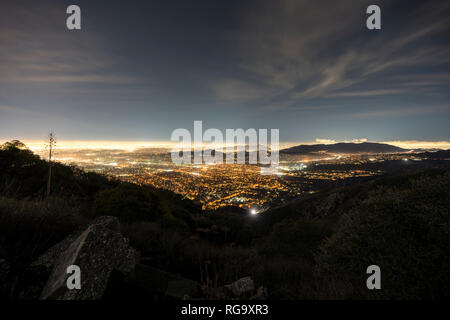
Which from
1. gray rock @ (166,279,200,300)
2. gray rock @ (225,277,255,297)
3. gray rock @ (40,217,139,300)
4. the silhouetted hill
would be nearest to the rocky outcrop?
gray rock @ (40,217,139,300)

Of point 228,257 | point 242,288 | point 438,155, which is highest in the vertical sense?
point 438,155

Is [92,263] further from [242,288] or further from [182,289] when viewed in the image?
[242,288]

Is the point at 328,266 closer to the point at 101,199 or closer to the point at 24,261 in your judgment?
the point at 24,261

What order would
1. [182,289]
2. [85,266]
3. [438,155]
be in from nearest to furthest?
1. [85,266]
2. [182,289]
3. [438,155]

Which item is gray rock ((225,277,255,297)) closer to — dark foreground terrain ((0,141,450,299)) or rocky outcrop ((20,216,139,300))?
dark foreground terrain ((0,141,450,299))

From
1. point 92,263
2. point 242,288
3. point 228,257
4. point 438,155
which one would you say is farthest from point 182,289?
point 438,155

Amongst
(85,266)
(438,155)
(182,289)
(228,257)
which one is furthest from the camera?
(438,155)

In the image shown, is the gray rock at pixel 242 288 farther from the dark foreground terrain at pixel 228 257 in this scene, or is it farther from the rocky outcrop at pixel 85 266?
the rocky outcrop at pixel 85 266
